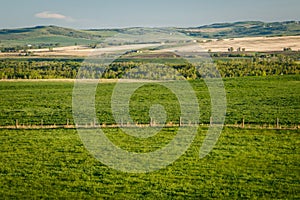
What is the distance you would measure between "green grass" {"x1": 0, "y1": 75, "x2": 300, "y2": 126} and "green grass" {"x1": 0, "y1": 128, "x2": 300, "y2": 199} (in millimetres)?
9792

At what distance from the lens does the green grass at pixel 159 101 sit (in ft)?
117

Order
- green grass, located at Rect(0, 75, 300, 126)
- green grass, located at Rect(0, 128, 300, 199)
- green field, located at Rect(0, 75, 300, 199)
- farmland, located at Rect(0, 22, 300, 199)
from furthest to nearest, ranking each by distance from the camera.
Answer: green grass, located at Rect(0, 75, 300, 126), farmland, located at Rect(0, 22, 300, 199), green field, located at Rect(0, 75, 300, 199), green grass, located at Rect(0, 128, 300, 199)

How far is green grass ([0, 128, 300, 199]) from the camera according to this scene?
16.6 metres

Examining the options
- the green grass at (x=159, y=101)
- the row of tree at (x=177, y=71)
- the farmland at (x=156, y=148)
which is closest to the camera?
the farmland at (x=156, y=148)

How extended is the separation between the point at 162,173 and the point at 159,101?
26.1m

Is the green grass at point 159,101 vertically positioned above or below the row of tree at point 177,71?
below

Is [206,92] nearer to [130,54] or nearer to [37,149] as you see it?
[37,149]

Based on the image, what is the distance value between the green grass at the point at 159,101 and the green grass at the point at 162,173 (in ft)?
32.1

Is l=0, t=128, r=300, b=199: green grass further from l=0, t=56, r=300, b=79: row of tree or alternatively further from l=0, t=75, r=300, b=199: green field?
l=0, t=56, r=300, b=79: row of tree

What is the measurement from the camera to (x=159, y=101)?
44969 millimetres

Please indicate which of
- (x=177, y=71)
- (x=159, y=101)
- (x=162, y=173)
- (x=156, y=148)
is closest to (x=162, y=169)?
(x=162, y=173)

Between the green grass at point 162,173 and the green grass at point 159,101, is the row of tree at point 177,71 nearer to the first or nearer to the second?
the green grass at point 159,101

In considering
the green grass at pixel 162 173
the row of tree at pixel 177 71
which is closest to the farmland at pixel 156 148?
the green grass at pixel 162 173

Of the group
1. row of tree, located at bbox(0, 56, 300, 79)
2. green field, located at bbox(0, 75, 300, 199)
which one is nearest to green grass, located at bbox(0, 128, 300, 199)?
green field, located at bbox(0, 75, 300, 199)
